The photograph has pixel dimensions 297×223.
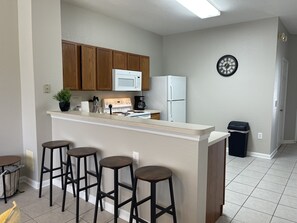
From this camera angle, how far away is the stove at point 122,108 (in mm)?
4266

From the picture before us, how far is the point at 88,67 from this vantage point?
3.63 m

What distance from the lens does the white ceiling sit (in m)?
3.49

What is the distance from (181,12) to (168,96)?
1704 mm

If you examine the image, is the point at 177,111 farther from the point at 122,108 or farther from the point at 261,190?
the point at 261,190

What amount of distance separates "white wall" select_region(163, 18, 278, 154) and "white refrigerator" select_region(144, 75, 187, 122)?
34 cm

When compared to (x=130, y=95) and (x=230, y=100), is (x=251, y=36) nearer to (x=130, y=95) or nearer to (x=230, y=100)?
(x=230, y=100)

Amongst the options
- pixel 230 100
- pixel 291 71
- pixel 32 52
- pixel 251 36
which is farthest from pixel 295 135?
pixel 32 52

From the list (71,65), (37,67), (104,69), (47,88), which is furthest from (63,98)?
(104,69)

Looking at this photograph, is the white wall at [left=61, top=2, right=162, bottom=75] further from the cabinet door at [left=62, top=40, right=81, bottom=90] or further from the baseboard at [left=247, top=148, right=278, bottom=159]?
the baseboard at [left=247, top=148, right=278, bottom=159]

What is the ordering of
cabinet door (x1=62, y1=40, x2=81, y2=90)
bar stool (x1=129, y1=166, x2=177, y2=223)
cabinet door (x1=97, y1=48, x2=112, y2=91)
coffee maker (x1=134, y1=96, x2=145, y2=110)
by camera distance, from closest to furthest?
bar stool (x1=129, y1=166, x2=177, y2=223) → cabinet door (x1=62, y1=40, x2=81, y2=90) → cabinet door (x1=97, y1=48, x2=112, y2=91) → coffee maker (x1=134, y1=96, x2=145, y2=110)

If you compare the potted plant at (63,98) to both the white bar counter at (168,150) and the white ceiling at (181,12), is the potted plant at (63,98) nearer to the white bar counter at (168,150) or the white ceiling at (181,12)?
the white bar counter at (168,150)

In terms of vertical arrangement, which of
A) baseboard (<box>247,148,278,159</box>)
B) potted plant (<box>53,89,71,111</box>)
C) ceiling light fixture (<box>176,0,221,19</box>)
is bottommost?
baseboard (<box>247,148,278,159</box>)

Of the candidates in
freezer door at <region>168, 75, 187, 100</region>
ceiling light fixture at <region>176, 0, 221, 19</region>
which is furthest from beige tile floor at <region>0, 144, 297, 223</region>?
ceiling light fixture at <region>176, 0, 221, 19</region>

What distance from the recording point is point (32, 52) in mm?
2756
